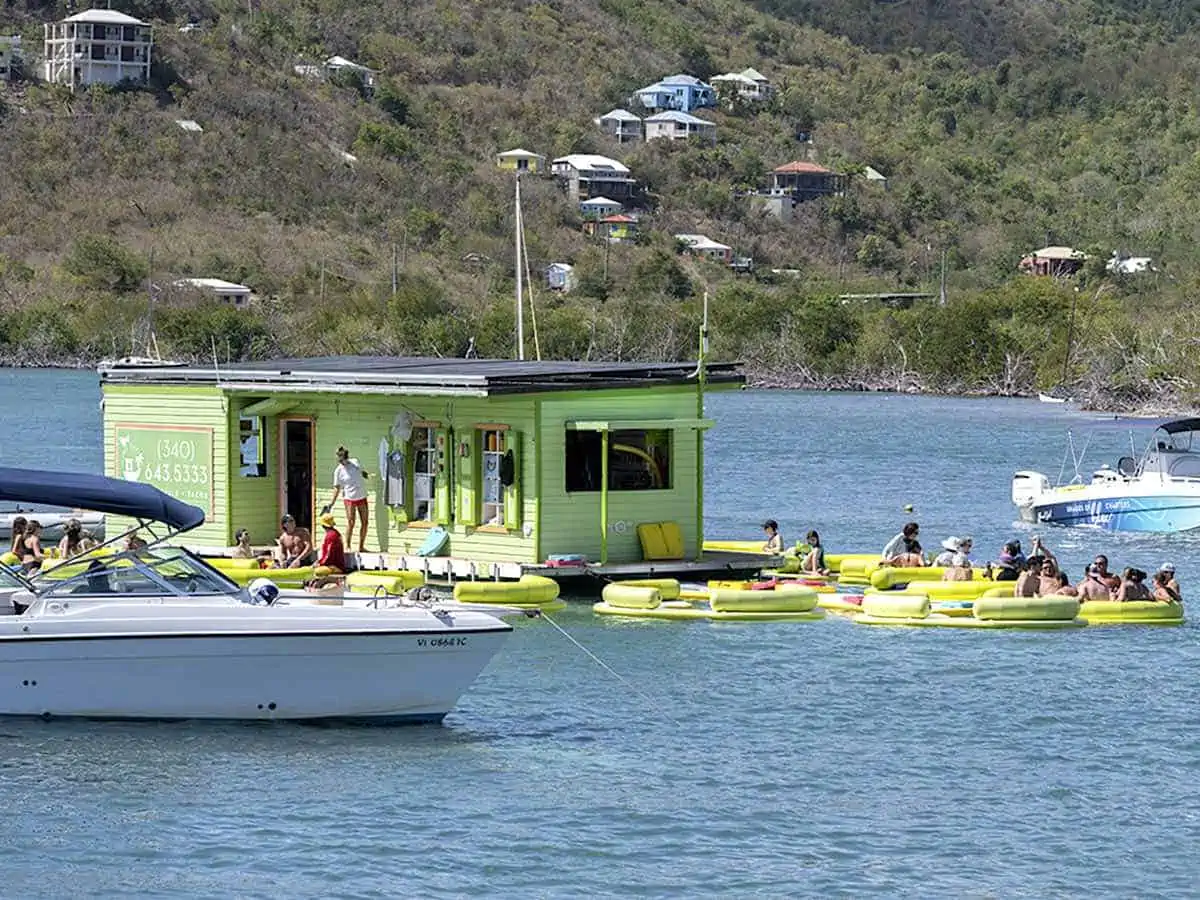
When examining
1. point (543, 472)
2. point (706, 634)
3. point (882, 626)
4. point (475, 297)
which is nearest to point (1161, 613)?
point (882, 626)

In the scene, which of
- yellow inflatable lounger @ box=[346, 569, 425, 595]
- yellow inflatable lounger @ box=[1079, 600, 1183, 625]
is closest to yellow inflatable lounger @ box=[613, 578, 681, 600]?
yellow inflatable lounger @ box=[346, 569, 425, 595]

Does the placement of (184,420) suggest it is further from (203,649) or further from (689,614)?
(203,649)

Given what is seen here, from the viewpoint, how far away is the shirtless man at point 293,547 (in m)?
31.6

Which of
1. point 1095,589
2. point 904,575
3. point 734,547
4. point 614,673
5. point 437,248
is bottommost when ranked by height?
point 614,673

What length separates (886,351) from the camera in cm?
12875

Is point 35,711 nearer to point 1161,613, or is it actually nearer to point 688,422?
point 688,422

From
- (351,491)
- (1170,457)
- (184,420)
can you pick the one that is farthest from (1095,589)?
(1170,457)

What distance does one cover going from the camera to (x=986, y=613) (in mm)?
31078

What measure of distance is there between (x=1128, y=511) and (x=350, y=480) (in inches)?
824

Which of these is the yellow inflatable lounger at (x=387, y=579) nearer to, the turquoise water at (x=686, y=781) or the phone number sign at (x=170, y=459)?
the turquoise water at (x=686, y=781)

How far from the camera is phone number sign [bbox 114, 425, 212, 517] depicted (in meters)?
34.3

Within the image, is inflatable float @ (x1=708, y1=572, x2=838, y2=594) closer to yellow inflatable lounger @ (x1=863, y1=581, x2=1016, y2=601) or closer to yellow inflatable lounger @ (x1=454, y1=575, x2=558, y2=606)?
yellow inflatable lounger @ (x1=863, y1=581, x2=1016, y2=601)

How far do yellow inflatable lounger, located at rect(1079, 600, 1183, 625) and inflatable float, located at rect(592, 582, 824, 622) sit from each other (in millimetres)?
3555

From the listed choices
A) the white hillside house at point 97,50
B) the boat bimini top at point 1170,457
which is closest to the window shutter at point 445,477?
the boat bimini top at point 1170,457
